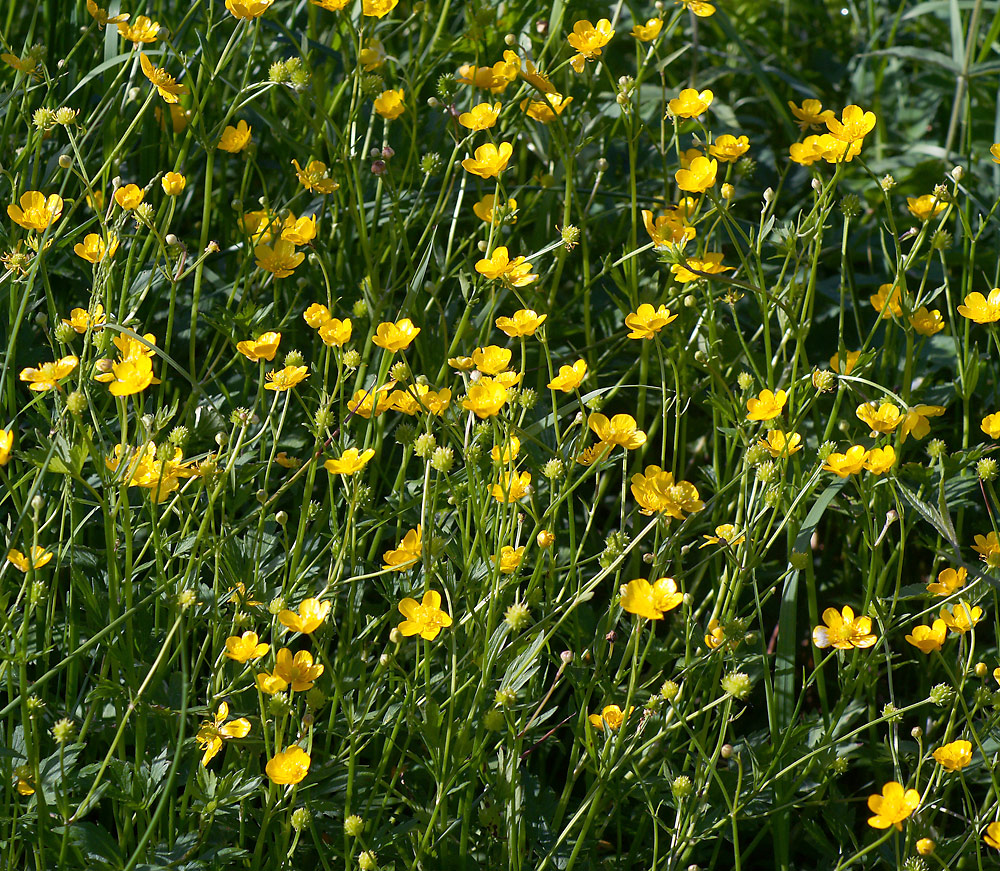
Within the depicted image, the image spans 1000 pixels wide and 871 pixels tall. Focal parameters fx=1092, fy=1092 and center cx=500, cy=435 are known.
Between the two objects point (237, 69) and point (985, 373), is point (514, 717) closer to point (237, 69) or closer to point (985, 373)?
point (985, 373)

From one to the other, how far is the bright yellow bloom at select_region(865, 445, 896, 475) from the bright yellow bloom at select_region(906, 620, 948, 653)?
0.19m

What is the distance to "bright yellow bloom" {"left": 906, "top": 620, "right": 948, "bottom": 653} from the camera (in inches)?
51.0

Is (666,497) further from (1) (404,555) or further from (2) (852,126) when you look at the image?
(2) (852,126)

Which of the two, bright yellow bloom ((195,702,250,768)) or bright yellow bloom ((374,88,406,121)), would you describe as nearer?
bright yellow bloom ((195,702,250,768))

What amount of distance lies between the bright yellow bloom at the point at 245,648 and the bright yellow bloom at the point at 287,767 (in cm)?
11

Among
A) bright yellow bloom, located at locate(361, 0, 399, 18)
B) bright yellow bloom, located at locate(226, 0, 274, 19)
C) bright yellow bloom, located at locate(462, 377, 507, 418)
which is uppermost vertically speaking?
bright yellow bloom, located at locate(226, 0, 274, 19)

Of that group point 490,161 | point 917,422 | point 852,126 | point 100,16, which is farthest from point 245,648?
point 852,126

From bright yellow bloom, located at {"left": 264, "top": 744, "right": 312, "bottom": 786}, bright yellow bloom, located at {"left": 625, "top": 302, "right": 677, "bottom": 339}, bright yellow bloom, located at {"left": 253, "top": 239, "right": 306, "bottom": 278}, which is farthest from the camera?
bright yellow bloom, located at {"left": 253, "top": 239, "right": 306, "bottom": 278}

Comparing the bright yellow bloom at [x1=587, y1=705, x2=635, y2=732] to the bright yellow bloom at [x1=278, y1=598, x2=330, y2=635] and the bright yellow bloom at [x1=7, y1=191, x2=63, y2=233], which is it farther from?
the bright yellow bloom at [x1=7, y1=191, x2=63, y2=233]

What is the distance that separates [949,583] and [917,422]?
0.22 meters

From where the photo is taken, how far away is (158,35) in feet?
5.03

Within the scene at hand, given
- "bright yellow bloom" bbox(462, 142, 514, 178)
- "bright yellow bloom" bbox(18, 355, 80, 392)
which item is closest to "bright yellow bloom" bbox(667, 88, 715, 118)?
"bright yellow bloom" bbox(462, 142, 514, 178)

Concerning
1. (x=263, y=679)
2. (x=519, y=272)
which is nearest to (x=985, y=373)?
(x=519, y=272)

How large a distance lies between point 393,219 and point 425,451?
22.0 inches
